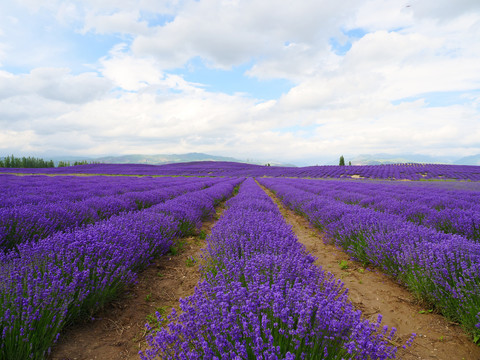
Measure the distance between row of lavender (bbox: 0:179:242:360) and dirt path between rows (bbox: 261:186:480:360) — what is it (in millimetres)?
2406

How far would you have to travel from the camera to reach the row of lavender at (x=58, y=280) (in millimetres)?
1457

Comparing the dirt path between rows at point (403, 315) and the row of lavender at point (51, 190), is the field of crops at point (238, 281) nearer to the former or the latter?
the dirt path between rows at point (403, 315)

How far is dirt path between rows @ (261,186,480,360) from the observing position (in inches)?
73.4

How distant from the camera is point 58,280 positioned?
1817mm

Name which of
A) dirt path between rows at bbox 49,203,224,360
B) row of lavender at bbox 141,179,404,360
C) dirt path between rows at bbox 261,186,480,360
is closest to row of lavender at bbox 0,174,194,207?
dirt path between rows at bbox 49,203,224,360

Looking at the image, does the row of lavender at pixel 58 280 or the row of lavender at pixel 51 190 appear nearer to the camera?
the row of lavender at pixel 58 280

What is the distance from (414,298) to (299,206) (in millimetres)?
4777

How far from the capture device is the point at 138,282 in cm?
287

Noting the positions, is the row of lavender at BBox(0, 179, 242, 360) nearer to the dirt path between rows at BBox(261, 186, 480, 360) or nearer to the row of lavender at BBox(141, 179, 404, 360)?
the row of lavender at BBox(141, 179, 404, 360)

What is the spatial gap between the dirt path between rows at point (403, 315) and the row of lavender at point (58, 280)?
241cm

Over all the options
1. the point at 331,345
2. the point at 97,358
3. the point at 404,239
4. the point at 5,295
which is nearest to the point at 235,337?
the point at 331,345

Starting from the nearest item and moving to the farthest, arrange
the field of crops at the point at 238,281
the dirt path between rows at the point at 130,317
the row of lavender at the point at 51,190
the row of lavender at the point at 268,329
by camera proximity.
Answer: the row of lavender at the point at 268,329, the field of crops at the point at 238,281, the dirt path between rows at the point at 130,317, the row of lavender at the point at 51,190

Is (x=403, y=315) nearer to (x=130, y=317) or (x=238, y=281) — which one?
(x=238, y=281)

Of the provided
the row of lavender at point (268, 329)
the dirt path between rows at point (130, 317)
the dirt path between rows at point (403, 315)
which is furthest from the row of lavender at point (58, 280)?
the dirt path between rows at point (403, 315)
